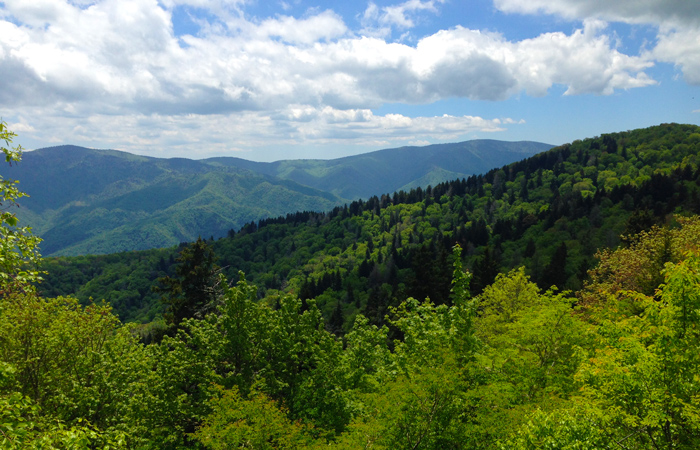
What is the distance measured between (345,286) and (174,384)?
381ft

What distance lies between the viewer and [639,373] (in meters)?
11.2

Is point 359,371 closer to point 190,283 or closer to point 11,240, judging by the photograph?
point 11,240

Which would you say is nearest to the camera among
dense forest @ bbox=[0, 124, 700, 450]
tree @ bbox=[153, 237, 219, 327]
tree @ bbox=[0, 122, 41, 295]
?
tree @ bbox=[0, 122, 41, 295]

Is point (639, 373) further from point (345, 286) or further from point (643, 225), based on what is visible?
point (345, 286)

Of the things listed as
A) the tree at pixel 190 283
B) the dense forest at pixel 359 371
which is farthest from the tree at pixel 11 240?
the tree at pixel 190 283

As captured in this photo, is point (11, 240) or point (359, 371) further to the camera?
point (359, 371)

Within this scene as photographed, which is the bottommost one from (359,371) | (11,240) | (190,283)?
(359,371)

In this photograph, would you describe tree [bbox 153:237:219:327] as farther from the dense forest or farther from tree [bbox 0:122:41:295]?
tree [bbox 0:122:41:295]

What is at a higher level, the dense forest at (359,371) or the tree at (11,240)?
the tree at (11,240)

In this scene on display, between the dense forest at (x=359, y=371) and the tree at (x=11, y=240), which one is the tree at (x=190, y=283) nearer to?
the dense forest at (x=359, y=371)

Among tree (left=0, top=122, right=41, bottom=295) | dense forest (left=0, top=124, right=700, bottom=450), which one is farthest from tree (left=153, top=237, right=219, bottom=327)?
tree (left=0, top=122, right=41, bottom=295)

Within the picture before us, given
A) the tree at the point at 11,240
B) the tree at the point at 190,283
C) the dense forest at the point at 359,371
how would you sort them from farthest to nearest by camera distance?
the tree at the point at 190,283, the dense forest at the point at 359,371, the tree at the point at 11,240

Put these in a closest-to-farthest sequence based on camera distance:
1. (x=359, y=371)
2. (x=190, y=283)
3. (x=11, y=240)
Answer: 1. (x=11, y=240)
2. (x=359, y=371)
3. (x=190, y=283)

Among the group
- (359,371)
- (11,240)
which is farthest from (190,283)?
(11,240)
